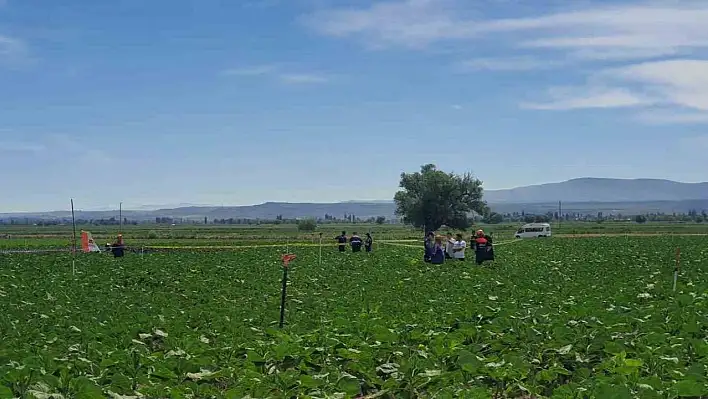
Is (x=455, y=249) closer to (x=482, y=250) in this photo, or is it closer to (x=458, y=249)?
(x=458, y=249)

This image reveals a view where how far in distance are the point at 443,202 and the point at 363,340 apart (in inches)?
3031

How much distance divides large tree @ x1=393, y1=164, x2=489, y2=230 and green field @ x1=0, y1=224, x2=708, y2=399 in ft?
216

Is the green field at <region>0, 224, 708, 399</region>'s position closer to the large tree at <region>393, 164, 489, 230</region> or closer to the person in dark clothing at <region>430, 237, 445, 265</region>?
the person in dark clothing at <region>430, 237, 445, 265</region>

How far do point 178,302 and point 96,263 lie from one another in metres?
13.9

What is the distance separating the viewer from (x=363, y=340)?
33.3ft

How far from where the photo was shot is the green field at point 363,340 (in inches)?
300

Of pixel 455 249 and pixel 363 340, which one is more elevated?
pixel 455 249

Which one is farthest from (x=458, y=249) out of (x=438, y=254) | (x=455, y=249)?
(x=438, y=254)

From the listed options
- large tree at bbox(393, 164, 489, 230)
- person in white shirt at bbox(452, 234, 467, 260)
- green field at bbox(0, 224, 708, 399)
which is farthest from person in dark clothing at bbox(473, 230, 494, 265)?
large tree at bbox(393, 164, 489, 230)

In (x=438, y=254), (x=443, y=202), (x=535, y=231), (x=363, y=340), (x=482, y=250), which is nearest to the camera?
(x=363, y=340)

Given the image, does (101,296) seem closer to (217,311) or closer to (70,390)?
(217,311)

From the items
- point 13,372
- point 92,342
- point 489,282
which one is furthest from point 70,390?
point 489,282

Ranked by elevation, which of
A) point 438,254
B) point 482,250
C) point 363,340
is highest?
point 482,250

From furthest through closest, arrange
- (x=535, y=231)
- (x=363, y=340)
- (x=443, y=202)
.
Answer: (x=443, y=202) < (x=535, y=231) < (x=363, y=340)
